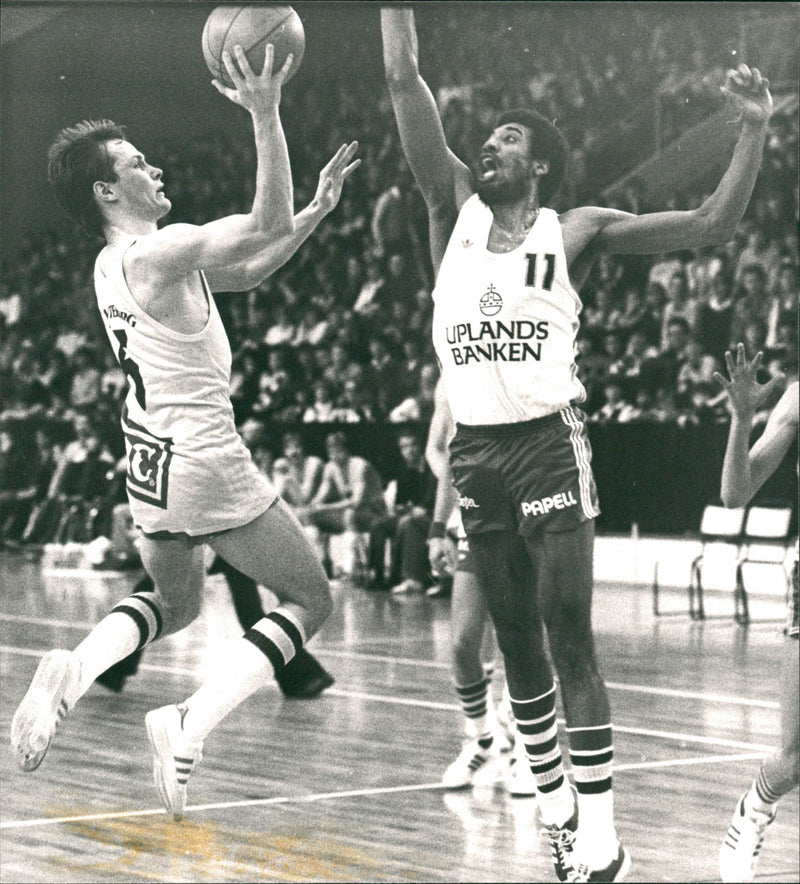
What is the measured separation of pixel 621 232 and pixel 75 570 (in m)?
7.70

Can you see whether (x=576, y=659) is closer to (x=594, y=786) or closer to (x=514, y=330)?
(x=594, y=786)

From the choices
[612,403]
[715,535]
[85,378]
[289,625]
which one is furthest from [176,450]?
[612,403]

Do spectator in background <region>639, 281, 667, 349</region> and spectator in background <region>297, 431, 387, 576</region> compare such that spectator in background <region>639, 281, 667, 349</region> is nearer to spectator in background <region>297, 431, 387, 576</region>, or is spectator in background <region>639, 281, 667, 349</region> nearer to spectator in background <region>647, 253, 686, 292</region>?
spectator in background <region>647, 253, 686, 292</region>

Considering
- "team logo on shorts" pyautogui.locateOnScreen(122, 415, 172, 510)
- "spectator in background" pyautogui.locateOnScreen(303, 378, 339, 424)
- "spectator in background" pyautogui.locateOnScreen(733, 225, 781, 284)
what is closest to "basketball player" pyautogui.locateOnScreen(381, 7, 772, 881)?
"team logo on shorts" pyautogui.locateOnScreen(122, 415, 172, 510)

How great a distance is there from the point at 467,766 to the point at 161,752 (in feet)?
6.67

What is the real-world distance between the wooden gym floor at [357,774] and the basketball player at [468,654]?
10 centimetres

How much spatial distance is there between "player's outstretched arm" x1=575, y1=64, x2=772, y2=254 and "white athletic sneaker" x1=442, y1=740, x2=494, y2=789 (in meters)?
2.53

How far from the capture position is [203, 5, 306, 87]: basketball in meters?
4.50

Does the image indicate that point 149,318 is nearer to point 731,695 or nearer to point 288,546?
point 288,546

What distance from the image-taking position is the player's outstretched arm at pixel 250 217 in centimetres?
432

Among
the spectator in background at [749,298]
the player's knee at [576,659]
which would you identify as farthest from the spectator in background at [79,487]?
the spectator in background at [749,298]

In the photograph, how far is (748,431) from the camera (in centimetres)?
457

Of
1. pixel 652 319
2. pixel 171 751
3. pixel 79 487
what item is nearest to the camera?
pixel 171 751

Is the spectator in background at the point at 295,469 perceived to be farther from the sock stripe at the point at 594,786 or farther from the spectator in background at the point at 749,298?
the spectator in background at the point at 749,298
